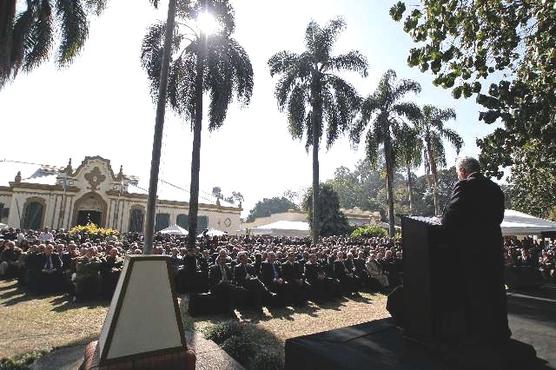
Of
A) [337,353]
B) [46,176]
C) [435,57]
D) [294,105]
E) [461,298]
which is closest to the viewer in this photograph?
[337,353]

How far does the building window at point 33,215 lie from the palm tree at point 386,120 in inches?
1122

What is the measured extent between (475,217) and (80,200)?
121 ft

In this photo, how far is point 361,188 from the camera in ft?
284

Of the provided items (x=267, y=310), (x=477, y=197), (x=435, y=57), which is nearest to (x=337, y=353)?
(x=477, y=197)

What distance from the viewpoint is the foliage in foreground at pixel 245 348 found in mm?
4426

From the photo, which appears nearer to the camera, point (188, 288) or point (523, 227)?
point (188, 288)

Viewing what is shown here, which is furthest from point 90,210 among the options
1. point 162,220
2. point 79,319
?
point 79,319

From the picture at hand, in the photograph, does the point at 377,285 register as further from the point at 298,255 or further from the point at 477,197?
the point at 477,197

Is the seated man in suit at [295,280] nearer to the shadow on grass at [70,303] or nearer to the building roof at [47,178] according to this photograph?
the shadow on grass at [70,303]

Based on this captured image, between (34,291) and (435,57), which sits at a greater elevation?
(435,57)

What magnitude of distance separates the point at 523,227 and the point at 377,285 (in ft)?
23.0

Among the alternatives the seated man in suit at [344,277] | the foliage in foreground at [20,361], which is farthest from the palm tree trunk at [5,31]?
the seated man in suit at [344,277]

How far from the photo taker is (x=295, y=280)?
33.8 feet

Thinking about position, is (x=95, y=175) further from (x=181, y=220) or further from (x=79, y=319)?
(x=79, y=319)
